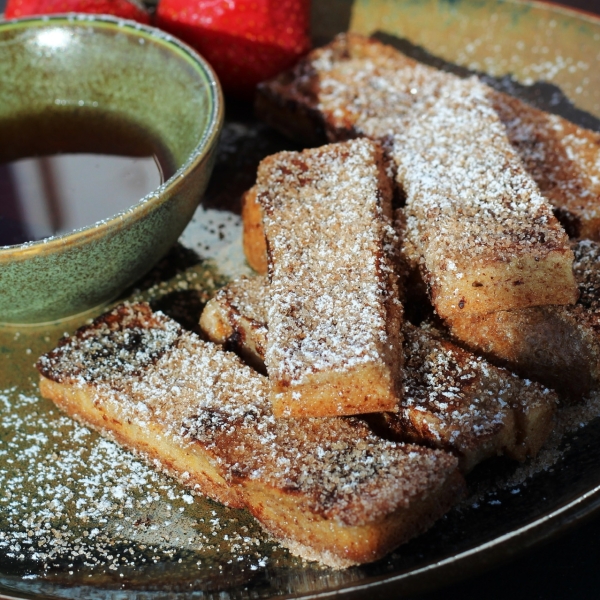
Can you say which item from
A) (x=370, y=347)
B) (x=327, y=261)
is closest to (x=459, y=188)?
(x=327, y=261)

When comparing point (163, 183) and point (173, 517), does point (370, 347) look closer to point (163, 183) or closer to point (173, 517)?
point (173, 517)

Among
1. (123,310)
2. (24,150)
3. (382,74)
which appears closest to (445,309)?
(123,310)

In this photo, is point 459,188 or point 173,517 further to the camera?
point 459,188

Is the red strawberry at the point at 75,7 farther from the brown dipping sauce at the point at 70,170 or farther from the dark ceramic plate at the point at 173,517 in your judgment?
the dark ceramic plate at the point at 173,517

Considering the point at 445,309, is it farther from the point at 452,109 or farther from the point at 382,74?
the point at 382,74

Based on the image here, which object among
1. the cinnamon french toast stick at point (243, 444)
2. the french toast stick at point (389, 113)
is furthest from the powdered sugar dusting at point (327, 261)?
the french toast stick at point (389, 113)
